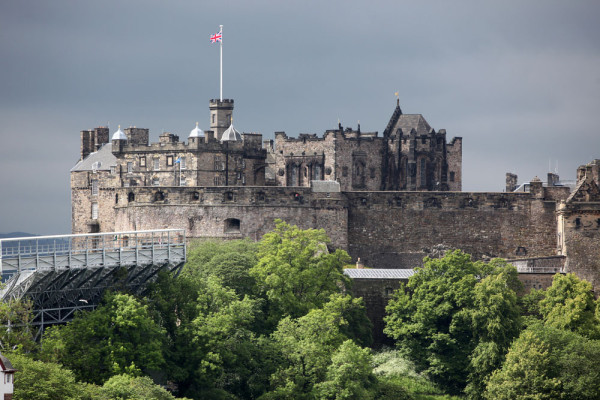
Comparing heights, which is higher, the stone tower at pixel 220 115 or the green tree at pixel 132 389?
the stone tower at pixel 220 115

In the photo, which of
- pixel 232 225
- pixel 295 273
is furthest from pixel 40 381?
pixel 232 225

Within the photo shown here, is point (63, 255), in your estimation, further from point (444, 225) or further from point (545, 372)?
point (444, 225)

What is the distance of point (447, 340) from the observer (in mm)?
76000

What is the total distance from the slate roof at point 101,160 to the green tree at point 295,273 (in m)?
26.5

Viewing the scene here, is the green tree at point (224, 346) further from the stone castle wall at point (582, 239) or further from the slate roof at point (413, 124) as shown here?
the slate roof at point (413, 124)

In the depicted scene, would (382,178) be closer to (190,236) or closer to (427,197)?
(427,197)

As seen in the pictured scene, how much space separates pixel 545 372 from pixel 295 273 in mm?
14148

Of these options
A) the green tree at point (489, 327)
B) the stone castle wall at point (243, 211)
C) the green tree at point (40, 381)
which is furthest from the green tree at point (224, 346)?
the stone castle wall at point (243, 211)

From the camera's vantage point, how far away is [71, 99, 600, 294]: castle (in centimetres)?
8994

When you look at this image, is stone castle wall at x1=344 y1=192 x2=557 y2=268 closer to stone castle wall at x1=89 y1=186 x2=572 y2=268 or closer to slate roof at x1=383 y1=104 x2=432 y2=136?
stone castle wall at x1=89 y1=186 x2=572 y2=268

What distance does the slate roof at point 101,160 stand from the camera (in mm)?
103312

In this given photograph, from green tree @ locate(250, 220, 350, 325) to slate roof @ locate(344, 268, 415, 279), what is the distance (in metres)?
2.76

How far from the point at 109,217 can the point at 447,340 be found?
98.9ft

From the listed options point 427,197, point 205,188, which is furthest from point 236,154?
point 427,197
